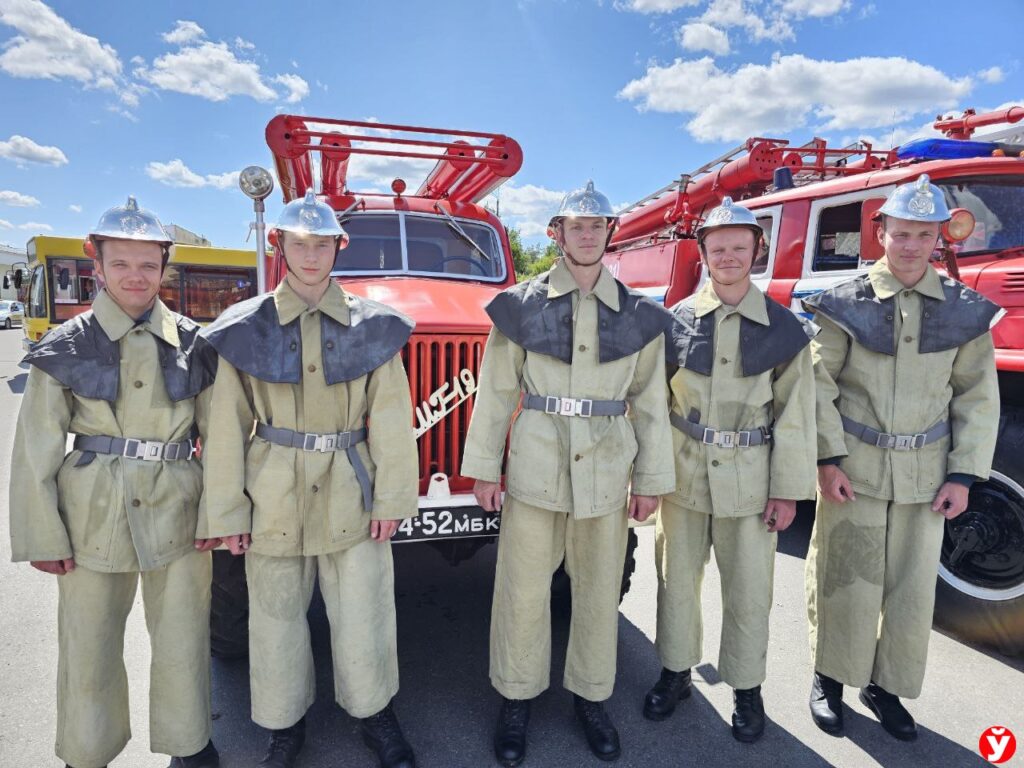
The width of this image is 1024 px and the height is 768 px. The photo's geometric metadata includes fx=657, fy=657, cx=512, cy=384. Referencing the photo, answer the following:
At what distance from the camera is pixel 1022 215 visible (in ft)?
12.2

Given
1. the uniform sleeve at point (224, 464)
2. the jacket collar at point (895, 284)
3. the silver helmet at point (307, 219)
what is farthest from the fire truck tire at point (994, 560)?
the uniform sleeve at point (224, 464)

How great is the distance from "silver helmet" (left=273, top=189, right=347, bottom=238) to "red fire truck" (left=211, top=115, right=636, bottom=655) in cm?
70

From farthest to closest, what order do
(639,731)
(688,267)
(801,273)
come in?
(688,267) → (801,273) → (639,731)

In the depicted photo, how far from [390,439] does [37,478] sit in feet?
3.64

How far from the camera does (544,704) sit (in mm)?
2883

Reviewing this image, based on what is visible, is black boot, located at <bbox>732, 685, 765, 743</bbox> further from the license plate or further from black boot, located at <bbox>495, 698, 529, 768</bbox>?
the license plate

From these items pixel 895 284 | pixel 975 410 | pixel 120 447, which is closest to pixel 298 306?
pixel 120 447

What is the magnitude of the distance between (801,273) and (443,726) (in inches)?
145

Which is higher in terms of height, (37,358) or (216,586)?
(37,358)

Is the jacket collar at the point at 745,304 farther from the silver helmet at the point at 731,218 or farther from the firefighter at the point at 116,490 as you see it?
the firefighter at the point at 116,490

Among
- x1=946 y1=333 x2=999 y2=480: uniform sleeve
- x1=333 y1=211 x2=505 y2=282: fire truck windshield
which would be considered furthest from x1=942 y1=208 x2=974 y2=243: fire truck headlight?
x1=333 y1=211 x2=505 y2=282: fire truck windshield

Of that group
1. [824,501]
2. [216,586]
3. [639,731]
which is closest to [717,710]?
[639,731]

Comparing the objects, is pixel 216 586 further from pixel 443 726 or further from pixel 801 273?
pixel 801 273

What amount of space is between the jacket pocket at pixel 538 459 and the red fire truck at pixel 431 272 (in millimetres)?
412
